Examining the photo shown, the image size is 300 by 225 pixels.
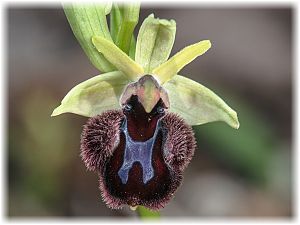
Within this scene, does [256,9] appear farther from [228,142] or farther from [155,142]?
[155,142]

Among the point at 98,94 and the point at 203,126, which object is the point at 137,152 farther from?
the point at 203,126

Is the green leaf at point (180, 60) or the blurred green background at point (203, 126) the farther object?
the blurred green background at point (203, 126)

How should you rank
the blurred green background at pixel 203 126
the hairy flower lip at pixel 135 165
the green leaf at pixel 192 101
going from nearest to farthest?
1. the hairy flower lip at pixel 135 165
2. the green leaf at pixel 192 101
3. the blurred green background at pixel 203 126

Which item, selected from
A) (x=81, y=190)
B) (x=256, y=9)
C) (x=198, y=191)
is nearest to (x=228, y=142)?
(x=198, y=191)

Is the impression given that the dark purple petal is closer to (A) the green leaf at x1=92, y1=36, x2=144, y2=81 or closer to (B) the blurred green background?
(A) the green leaf at x1=92, y1=36, x2=144, y2=81

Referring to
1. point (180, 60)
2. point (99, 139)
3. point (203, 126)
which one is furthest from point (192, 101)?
point (203, 126)

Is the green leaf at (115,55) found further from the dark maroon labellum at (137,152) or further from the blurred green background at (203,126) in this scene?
the blurred green background at (203,126)

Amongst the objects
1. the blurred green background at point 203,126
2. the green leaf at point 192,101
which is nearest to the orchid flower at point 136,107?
the green leaf at point 192,101
